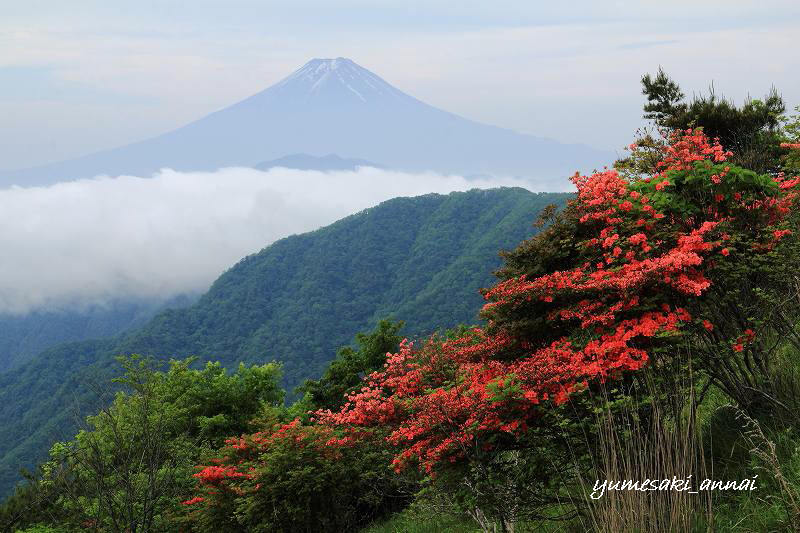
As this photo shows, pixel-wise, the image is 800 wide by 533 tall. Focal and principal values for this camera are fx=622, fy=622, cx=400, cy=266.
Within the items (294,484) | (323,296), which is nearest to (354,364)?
(294,484)

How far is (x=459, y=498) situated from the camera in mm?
6328

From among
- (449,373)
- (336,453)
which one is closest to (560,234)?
(449,373)

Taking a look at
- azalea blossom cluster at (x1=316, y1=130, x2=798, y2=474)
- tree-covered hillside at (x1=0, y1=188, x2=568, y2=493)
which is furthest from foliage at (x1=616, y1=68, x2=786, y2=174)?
tree-covered hillside at (x1=0, y1=188, x2=568, y2=493)

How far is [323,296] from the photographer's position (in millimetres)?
130125

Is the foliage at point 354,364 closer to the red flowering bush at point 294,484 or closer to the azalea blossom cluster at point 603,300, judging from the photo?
the red flowering bush at point 294,484

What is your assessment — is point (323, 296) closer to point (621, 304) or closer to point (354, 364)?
point (354, 364)

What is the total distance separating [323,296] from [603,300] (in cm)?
12543

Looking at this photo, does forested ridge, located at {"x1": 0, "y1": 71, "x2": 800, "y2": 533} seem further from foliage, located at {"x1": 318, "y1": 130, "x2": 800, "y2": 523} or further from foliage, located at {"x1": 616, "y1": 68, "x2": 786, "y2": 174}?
foliage, located at {"x1": 616, "y1": 68, "x2": 786, "y2": 174}

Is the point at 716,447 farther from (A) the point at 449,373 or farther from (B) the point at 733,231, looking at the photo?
(A) the point at 449,373

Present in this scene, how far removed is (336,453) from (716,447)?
6385mm

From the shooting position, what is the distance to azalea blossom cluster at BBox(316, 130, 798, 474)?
579cm

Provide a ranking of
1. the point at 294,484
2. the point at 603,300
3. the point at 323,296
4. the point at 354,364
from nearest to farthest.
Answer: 1. the point at 603,300
2. the point at 294,484
3. the point at 354,364
4. the point at 323,296

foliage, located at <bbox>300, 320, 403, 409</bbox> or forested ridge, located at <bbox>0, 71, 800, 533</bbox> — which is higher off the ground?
forested ridge, located at <bbox>0, 71, 800, 533</bbox>

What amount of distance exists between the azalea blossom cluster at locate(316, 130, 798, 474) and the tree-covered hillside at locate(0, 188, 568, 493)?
82962mm
